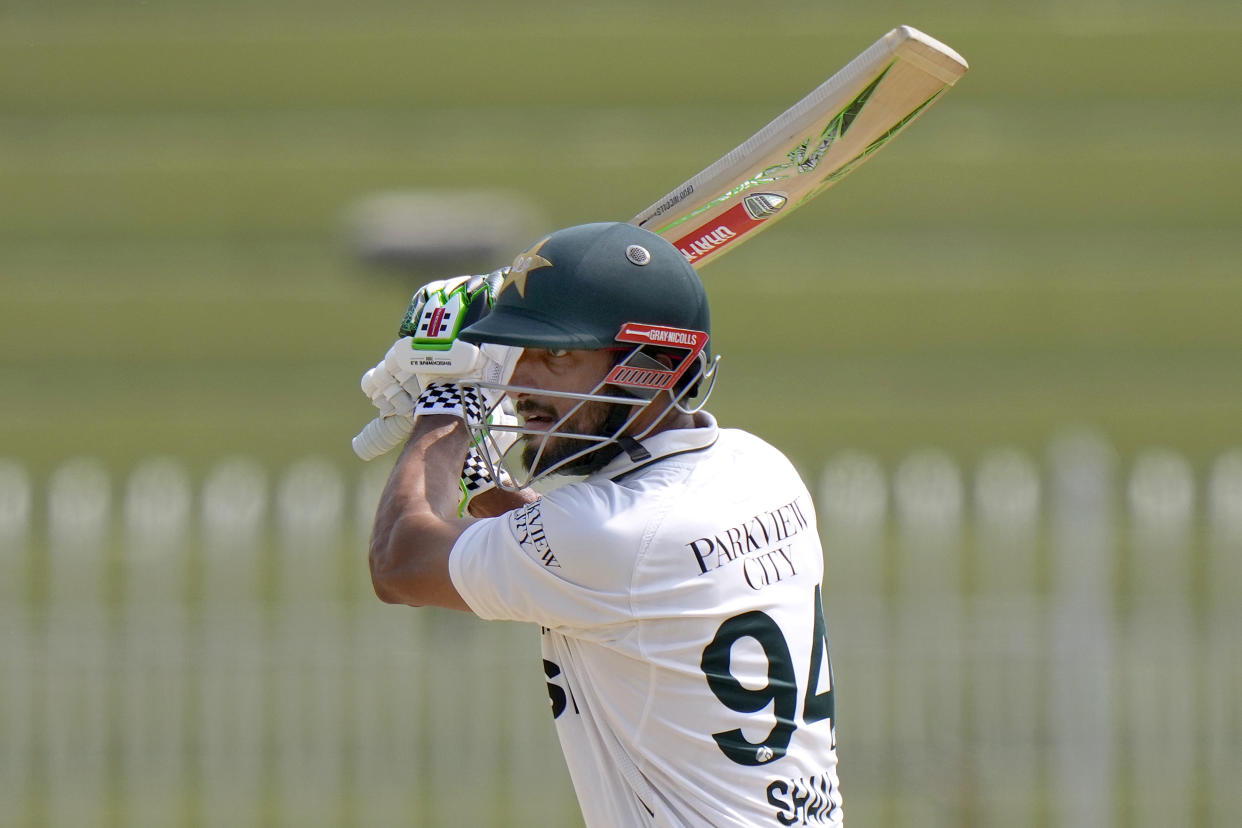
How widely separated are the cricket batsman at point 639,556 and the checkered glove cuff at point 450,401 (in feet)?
0.24

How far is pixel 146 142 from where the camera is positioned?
27.2ft

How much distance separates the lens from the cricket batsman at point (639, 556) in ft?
7.27

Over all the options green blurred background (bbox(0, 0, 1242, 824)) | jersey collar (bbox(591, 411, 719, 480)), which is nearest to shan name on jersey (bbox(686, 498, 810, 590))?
jersey collar (bbox(591, 411, 719, 480))

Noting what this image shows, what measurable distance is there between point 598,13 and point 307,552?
134 inches

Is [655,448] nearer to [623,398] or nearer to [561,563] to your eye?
[623,398]

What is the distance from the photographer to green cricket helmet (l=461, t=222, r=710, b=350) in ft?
7.45

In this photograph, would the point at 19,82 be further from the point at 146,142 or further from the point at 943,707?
the point at 943,707

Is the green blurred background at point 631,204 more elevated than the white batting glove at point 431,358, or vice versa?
the green blurred background at point 631,204

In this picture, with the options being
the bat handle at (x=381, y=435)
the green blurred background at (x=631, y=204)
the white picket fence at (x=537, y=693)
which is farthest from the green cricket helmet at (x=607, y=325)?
the green blurred background at (x=631, y=204)

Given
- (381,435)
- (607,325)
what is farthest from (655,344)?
(381,435)

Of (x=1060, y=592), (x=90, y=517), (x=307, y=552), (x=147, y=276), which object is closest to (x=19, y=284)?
(x=147, y=276)

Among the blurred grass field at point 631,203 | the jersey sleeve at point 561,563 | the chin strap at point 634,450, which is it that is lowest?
the jersey sleeve at point 561,563

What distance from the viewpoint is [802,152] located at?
9.02ft

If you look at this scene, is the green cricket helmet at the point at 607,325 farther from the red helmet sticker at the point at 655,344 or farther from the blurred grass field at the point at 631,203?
the blurred grass field at the point at 631,203
